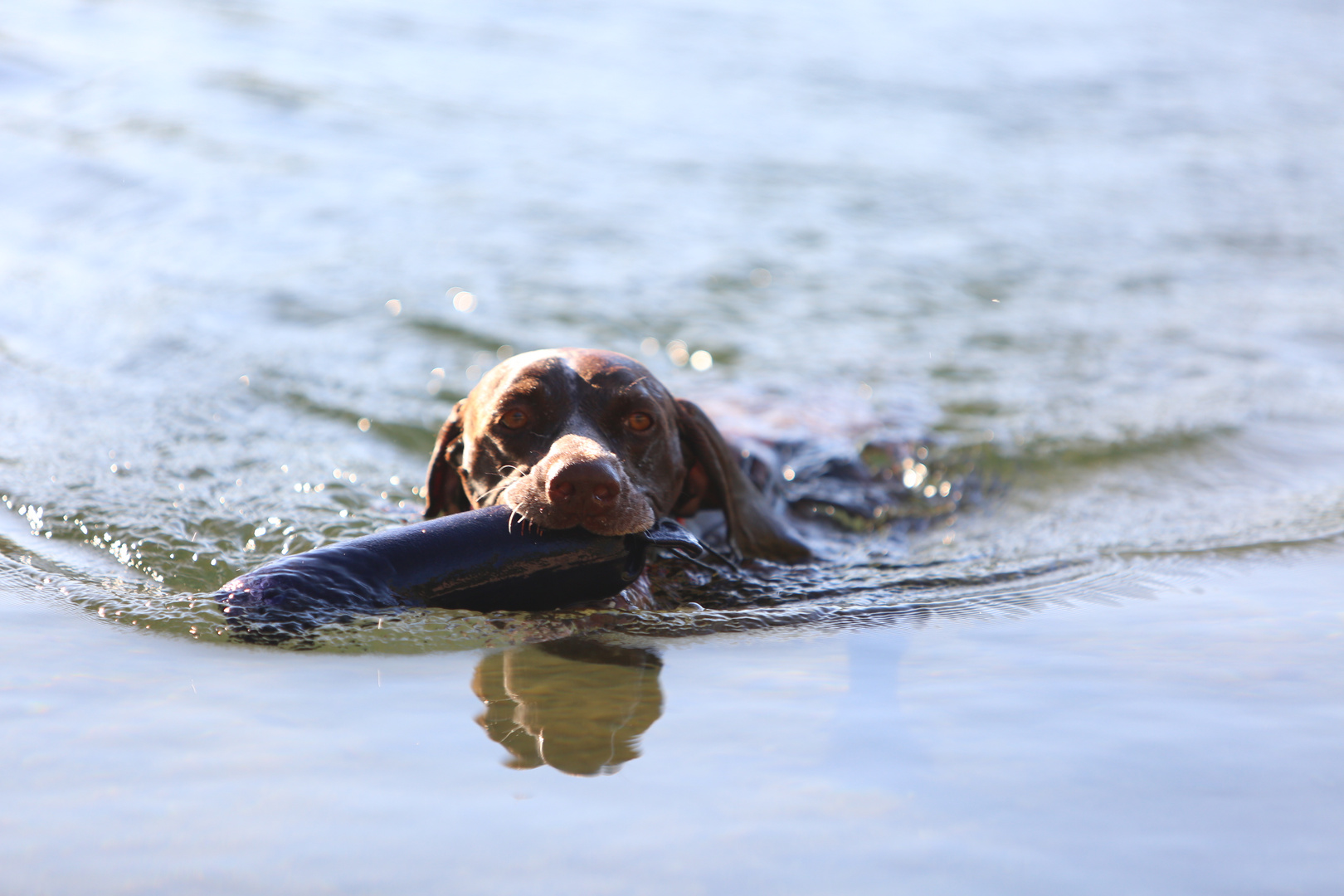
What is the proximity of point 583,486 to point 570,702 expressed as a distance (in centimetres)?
60

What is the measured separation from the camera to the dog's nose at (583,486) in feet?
10.3

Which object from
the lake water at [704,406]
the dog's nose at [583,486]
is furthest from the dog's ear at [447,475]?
the dog's nose at [583,486]

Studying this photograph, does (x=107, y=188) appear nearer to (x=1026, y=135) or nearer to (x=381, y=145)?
(x=381, y=145)

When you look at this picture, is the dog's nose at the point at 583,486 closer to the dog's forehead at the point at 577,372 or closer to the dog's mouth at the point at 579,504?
the dog's mouth at the point at 579,504

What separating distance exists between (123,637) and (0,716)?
0.53m

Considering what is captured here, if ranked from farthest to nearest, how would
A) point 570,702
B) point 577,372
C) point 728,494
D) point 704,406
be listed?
point 704,406
point 728,494
point 577,372
point 570,702

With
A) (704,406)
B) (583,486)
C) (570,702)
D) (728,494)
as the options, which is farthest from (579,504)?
(704,406)

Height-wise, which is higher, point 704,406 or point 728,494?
point 704,406

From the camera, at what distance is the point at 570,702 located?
2777 mm

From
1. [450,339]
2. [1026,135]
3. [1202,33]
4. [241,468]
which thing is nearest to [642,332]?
[450,339]

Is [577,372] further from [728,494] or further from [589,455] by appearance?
[728,494]

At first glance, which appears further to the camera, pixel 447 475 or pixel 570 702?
pixel 447 475

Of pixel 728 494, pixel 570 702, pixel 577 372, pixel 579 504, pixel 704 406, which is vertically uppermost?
pixel 704 406

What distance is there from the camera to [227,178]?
915cm
